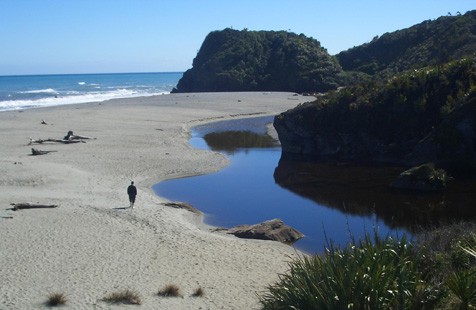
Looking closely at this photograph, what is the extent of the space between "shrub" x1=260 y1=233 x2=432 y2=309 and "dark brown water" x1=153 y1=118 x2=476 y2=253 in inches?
288

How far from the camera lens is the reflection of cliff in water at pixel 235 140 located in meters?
41.9

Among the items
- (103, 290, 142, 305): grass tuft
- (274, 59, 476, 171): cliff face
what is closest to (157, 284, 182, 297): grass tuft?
(103, 290, 142, 305): grass tuft

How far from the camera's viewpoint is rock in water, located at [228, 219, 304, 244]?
63.0 ft

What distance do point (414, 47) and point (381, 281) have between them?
279 ft

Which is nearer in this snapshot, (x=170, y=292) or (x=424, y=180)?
(x=170, y=292)

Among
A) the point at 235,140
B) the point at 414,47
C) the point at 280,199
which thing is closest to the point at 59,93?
the point at 414,47

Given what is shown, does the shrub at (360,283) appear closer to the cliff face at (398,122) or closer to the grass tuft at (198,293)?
the grass tuft at (198,293)

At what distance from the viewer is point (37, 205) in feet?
70.5

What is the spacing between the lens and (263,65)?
107m

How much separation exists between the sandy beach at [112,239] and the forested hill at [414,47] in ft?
120

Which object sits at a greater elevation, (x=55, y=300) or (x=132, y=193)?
(x=132, y=193)

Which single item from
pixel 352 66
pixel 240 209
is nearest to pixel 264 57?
pixel 352 66

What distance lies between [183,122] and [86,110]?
13880 millimetres

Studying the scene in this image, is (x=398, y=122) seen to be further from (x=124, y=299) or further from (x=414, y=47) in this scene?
(x=414, y=47)
